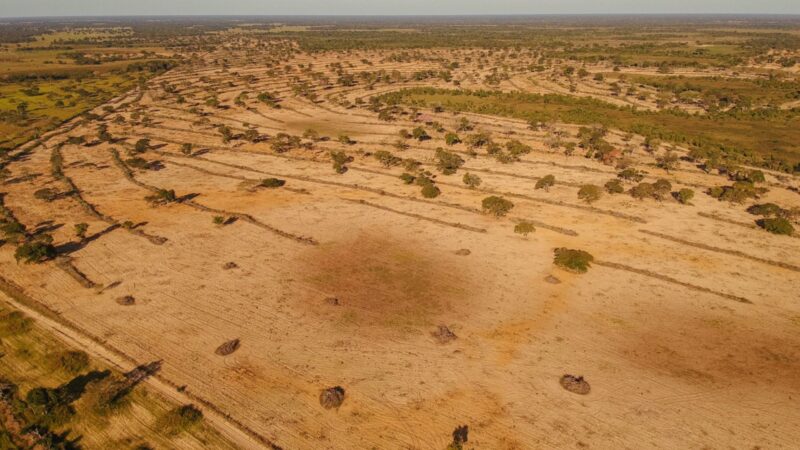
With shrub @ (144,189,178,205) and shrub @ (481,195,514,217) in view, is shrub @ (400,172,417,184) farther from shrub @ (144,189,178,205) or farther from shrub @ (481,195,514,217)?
shrub @ (144,189,178,205)

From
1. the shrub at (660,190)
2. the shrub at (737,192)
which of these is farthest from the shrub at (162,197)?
the shrub at (737,192)

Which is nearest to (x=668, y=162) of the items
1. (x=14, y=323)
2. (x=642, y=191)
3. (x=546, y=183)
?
(x=642, y=191)

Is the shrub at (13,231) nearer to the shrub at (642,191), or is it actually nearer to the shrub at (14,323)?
the shrub at (14,323)

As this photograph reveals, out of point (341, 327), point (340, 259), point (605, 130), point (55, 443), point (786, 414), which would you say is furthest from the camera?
point (605, 130)

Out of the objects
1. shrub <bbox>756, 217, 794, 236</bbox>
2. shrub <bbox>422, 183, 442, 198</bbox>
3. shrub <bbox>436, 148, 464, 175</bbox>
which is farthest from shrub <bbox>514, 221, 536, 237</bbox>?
shrub <bbox>756, 217, 794, 236</bbox>

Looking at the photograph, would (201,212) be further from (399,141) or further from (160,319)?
(399,141)

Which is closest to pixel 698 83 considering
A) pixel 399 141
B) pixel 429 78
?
pixel 429 78

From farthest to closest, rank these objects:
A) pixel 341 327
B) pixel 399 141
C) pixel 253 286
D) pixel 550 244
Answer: pixel 399 141 < pixel 550 244 < pixel 253 286 < pixel 341 327
